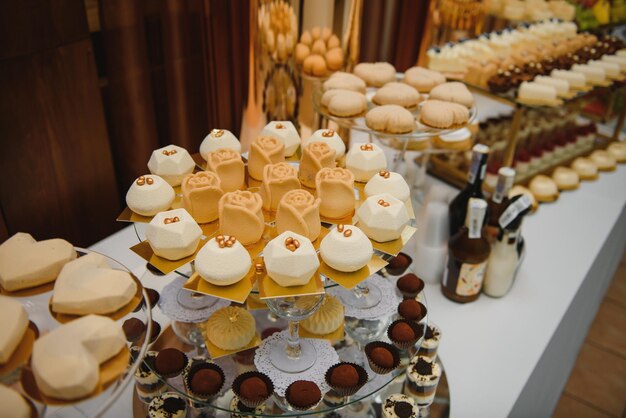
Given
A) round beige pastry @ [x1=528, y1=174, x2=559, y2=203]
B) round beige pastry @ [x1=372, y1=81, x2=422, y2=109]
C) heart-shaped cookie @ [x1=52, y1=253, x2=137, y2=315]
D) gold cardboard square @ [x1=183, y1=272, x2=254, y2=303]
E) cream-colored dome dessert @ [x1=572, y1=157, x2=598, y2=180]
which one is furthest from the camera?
cream-colored dome dessert @ [x1=572, y1=157, x2=598, y2=180]

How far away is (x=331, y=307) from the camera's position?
1.13 m

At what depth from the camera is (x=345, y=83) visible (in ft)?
5.06

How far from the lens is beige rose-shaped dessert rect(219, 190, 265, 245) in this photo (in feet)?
3.10

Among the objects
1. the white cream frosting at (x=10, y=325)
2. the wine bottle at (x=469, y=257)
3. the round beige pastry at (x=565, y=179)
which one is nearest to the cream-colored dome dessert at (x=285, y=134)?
the wine bottle at (x=469, y=257)

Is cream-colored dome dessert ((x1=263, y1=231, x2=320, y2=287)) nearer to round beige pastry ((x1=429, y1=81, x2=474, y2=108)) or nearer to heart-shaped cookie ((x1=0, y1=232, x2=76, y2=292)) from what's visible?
heart-shaped cookie ((x1=0, y1=232, x2=76, y2=292))

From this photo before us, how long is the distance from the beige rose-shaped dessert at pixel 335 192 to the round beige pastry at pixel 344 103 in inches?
15.6

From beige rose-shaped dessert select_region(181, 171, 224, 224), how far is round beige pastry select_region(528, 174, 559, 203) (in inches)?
53.3

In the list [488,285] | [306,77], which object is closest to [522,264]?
[488,285]

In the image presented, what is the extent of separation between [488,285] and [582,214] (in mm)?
689

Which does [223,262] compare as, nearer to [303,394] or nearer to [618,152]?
[303,394]

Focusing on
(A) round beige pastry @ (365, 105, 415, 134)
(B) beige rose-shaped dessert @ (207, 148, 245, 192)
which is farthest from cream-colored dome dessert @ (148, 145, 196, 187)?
(A) round beige pastry @ (365, 105, 415, 134)

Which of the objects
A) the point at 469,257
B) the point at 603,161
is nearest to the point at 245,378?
the point at 469,257

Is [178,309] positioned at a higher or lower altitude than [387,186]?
lower

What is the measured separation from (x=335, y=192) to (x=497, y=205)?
0.64 m
